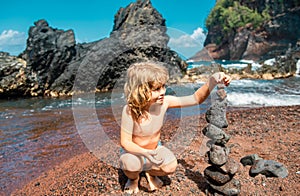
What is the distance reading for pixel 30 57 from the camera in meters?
18.5

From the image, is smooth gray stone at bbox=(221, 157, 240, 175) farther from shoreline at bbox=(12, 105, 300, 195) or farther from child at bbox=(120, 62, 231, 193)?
child at bbox=(120, 62, 231, 193)

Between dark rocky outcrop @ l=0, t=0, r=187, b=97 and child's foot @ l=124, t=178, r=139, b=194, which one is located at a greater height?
dark rocky outcrop @ l=0, t=0, r=187, b=97

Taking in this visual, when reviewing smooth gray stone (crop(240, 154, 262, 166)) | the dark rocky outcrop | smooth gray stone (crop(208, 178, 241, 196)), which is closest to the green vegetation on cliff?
the dark rocky outcrop

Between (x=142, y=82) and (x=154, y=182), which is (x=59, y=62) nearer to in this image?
(x=154, y=182)

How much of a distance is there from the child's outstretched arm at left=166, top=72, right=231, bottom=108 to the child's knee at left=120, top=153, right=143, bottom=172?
669 millimetres

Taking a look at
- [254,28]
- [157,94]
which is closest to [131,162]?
[157,94]

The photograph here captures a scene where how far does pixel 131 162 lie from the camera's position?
8.51 feet

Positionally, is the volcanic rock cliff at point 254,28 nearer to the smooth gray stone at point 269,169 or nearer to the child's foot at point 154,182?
the smooth gray stone at point 269,169

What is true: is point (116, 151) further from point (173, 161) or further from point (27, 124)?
point (27, 124)

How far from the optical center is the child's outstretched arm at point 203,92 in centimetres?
249

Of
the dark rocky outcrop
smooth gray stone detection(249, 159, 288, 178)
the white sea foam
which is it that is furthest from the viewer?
the dark rocky outcrop

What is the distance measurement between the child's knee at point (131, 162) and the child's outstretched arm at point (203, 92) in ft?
2.20

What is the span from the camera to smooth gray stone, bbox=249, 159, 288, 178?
2977 mm

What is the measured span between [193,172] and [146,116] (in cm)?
112
